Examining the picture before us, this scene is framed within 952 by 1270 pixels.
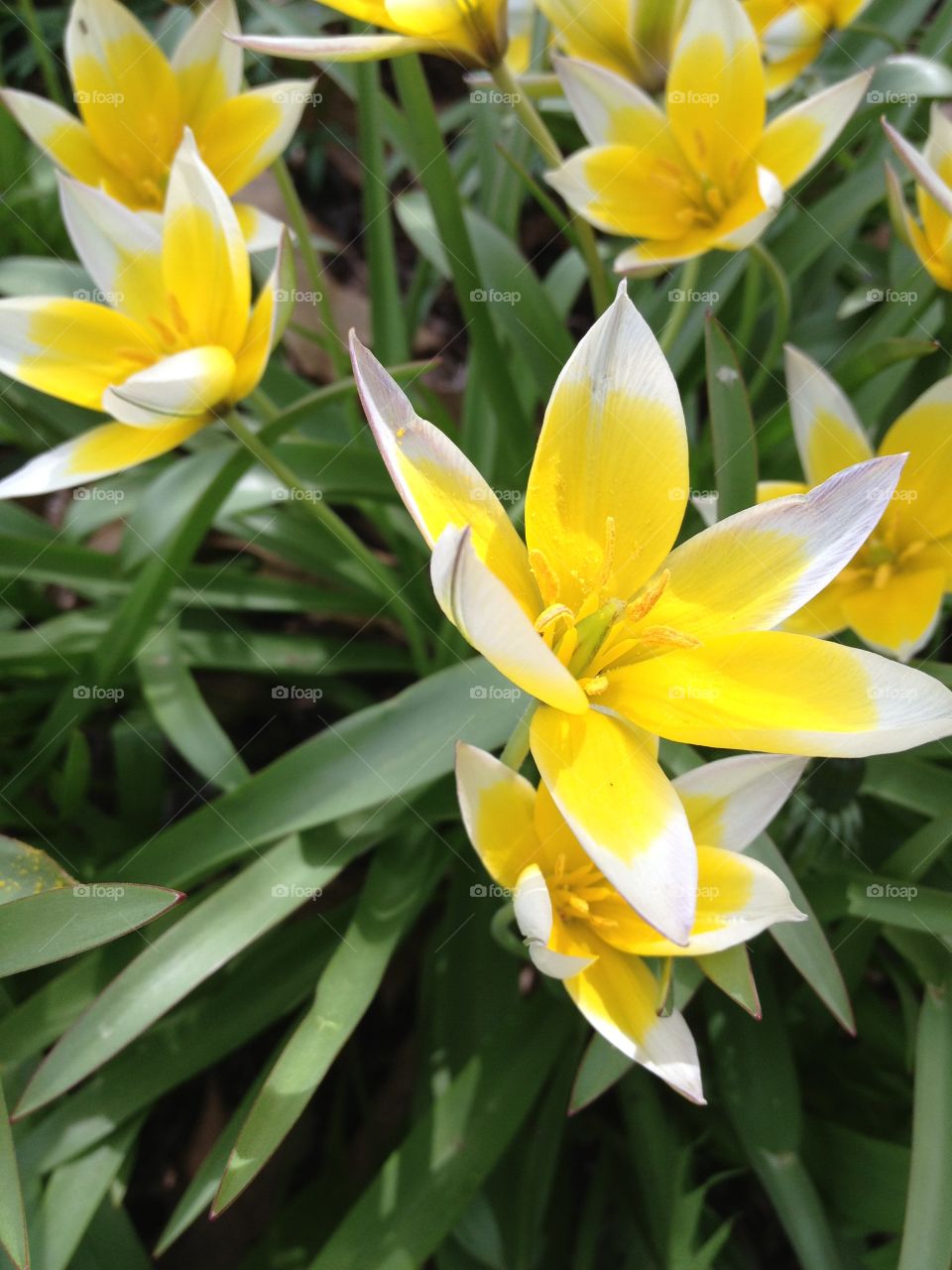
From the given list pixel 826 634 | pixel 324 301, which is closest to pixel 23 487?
pixel 324 301

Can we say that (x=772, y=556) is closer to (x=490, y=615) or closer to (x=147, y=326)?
(x=490, y=615)

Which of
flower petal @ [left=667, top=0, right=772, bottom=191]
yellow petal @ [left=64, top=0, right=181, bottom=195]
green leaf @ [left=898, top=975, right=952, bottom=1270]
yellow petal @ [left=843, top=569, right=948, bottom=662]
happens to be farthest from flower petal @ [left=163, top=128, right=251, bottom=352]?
green leaf @ [left=898, top=975, right=952, bottom=1270]

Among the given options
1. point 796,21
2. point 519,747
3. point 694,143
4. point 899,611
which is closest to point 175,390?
point 519,747

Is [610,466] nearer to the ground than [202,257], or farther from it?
nearer to the ground

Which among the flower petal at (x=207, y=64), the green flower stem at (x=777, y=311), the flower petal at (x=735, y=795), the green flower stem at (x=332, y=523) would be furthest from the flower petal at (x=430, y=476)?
the flower petal at (x=207, y=64)

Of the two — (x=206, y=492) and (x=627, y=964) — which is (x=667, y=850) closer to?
(x=627, y=964)

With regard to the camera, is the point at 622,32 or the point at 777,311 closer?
the point at 622,32
